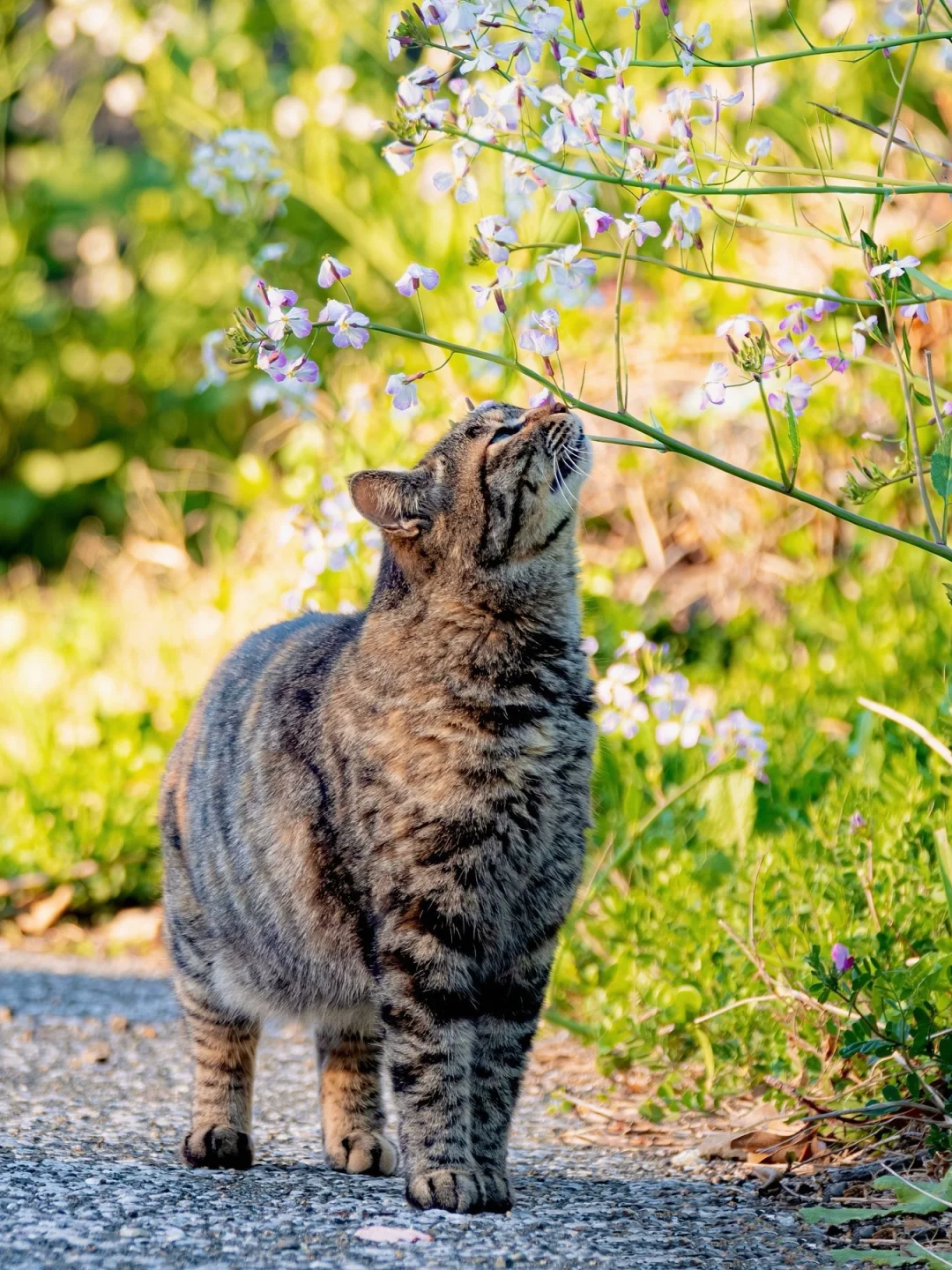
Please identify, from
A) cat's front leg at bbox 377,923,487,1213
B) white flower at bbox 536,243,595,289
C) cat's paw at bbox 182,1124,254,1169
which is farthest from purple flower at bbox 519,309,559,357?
cat's paw at bbox 182,1124,254,1169

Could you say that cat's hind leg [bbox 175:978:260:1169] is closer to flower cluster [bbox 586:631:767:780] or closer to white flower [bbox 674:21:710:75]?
flower cluster [bbox 586:631:767:780]

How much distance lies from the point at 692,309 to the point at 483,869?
3.55m

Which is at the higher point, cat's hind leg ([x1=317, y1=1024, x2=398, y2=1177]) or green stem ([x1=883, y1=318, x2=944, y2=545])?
green stem ([x1=883, y1=318, x2=944, y2=545])

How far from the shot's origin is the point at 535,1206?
2.38 m

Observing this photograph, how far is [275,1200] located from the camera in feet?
7.69

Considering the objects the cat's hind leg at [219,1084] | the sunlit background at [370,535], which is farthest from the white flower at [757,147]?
the cat's hind leg at [219,1084]

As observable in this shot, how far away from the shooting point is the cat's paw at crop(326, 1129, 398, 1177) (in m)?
2.69

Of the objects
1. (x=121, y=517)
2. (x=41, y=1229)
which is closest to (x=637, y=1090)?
(x=41, y=1229)

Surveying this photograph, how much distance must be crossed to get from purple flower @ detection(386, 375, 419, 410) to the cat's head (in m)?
0.28

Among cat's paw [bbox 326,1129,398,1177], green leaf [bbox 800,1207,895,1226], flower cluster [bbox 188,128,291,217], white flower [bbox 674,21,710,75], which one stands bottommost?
cat's paw [bbox 326,1129,398,1177]

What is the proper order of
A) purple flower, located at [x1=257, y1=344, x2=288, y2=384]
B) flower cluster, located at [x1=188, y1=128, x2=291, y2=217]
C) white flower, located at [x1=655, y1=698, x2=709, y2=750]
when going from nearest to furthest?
purple flower, located at [x1=257, y1=344, x2=288, y2=384] → white flower, located at [x1=655, y1=698, x2=709, y2=750] → flower cluster, located at [x1=188, y1=128, x2=291, y2=217]

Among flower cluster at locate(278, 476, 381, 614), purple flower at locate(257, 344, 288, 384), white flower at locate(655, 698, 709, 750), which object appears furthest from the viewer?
flower cluster at locate(278, 476, 381, 614)

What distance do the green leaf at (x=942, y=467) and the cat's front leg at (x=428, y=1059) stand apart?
102 cm

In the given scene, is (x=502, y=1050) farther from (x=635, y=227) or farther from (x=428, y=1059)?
(x=635, y=227)
